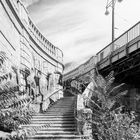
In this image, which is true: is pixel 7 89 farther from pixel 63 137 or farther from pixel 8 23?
pixel 8 23

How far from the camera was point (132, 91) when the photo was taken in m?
24.9

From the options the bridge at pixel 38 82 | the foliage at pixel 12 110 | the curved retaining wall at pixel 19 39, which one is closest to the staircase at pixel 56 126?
the bridge at pixel 38 82

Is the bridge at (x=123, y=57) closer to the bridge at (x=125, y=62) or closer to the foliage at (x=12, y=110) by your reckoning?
the bridge at (x=125, y=62)

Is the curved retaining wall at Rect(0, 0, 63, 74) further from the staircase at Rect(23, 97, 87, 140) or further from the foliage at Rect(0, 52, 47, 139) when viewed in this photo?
the foliage at Rect(0, 52, 47, 139)

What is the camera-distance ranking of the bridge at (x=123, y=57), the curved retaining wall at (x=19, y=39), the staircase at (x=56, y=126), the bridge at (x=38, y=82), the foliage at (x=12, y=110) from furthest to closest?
the bridge at (x=123, y=57), the curved retaining wall at (x=19, y=39), the staircase at (x=56, y=126), the bridge at (x=38, y=82), the foliage at (x=12, y=110)

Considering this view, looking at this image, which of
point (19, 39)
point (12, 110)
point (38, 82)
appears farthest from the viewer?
point (38, 82)

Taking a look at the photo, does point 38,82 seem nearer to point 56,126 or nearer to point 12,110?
point 56,126

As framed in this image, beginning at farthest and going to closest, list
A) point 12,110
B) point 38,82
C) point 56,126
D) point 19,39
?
point 38,82 < point 19,39 < point 56,126 < point 12,110

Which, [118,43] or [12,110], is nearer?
[12,110]

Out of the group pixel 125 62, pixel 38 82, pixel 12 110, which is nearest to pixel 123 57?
pixel 125 62

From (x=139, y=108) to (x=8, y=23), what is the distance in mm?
12915

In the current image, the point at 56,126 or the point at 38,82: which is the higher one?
the point at 38,82

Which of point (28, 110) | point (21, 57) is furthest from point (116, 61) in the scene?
point (28, 110)

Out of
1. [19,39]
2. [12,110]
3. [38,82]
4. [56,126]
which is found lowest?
[56,126]
